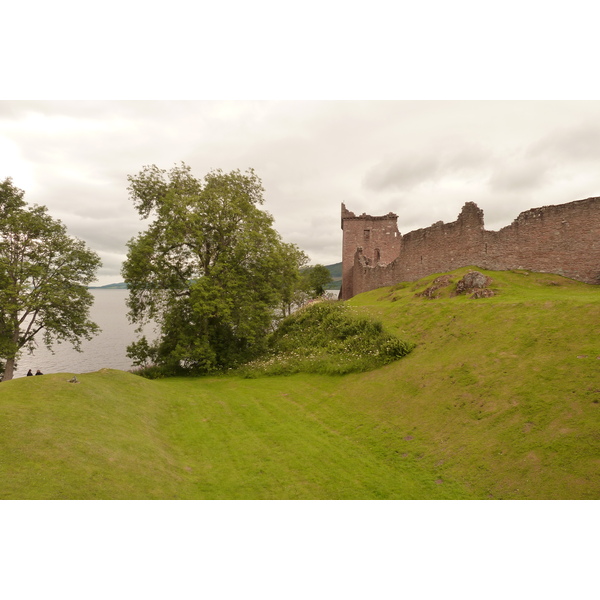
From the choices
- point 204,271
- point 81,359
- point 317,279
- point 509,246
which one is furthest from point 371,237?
point 81,359

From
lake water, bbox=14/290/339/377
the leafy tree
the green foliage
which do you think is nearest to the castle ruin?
the green foliage

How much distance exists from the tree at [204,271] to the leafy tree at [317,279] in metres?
37.4

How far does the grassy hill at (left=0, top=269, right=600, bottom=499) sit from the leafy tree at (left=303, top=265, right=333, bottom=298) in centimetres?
4679

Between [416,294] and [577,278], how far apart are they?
10.0m

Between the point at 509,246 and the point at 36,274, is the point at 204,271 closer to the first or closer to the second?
the point at 36,274

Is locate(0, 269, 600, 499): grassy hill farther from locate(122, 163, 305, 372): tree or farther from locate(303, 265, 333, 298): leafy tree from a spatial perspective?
locate(303, 265, 333, 298): leafy tree

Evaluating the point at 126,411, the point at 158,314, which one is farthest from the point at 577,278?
the point at 158,314

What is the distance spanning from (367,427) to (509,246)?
66.1 feet

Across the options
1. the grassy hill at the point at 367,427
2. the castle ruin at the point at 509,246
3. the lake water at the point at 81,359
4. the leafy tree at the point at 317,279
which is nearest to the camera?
the grassy hill at the point at 367,427

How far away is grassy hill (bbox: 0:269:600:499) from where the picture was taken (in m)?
8.22

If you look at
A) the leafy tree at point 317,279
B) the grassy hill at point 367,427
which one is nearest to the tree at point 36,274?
the grassy hill at point 367,427

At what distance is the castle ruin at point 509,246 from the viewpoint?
2116 centimetres

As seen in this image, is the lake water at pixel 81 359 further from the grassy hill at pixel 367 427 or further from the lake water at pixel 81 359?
the grassy hill at pixel 367 427

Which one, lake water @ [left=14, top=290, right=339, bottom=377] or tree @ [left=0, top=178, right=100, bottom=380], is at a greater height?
tree @ [left=0, top=178, right=100, bottom=380]
